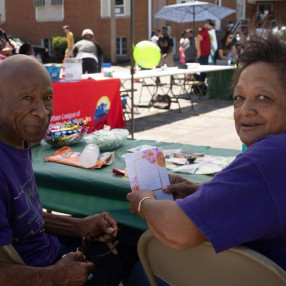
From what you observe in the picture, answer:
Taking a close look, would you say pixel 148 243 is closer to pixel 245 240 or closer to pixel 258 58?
pixel 245 240

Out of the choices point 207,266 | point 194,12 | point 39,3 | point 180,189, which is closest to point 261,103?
point 207,266

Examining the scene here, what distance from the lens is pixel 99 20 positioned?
25.0 m

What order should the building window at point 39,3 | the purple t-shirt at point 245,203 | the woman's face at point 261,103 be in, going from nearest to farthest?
the purple t-shirt at point 245,203
the woman's face at point 261,103
the building window at point 39,3

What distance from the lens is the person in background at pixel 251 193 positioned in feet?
3.50

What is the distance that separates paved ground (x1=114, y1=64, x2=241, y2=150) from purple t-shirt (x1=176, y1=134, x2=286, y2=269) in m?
5.33

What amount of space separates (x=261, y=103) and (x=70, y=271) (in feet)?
2.91

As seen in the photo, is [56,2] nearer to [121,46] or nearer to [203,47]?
[121,46]

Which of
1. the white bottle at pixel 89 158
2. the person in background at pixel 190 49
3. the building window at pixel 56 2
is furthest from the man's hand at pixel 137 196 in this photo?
the building window at pixel 56 2

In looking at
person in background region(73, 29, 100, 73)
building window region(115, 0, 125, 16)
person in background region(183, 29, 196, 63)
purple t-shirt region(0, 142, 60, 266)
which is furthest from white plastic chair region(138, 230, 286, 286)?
building window region(115, 0, 125, 16)

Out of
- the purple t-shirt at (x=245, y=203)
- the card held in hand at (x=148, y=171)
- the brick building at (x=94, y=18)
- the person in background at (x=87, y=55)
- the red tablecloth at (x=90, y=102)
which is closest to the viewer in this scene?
the purple t-shirt at (x=245, y=203)

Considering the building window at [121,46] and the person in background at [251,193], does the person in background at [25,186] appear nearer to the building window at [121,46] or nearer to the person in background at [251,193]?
the person in background at [251,193]

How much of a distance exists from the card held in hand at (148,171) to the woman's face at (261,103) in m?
0.52

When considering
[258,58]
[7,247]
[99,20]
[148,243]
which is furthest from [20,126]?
[99,20]

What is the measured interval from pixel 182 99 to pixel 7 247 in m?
9.94
